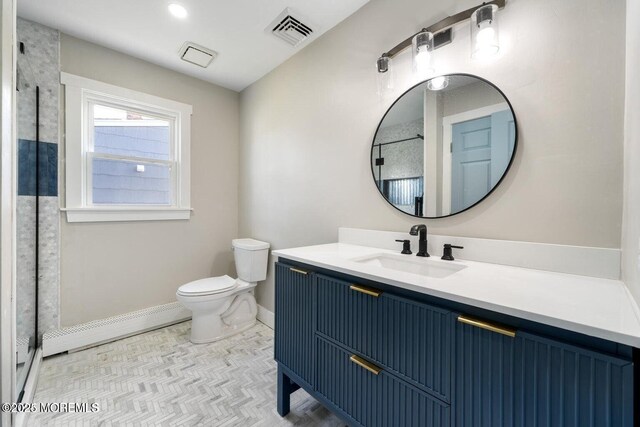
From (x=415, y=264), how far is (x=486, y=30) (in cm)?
111

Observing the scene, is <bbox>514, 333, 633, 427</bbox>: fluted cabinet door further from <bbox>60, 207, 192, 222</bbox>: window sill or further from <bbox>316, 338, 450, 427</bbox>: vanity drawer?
<bbox>60, 207, 192, 222</bbox>: window sill

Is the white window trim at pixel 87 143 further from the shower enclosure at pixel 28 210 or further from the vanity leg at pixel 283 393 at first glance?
the vanity leg at pixel 283 393

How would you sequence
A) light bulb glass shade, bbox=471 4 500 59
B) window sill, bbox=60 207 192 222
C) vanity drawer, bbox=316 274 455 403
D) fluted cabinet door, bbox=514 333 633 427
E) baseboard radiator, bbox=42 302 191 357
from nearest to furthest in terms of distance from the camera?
fluted cabinet door, bbox=514 333 633 427 < vanity drawer, bbox=316 274 455 403 < light bulb glass shade, bbox=471 4 500 59 < baseboard radiator, bbox=42 302 191 357 < window sill, bbox=60 207 192 222

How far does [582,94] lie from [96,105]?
3.15 metres

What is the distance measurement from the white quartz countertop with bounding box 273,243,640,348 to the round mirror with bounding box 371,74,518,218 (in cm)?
39

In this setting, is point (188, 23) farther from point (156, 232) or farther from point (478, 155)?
point (478, 155)

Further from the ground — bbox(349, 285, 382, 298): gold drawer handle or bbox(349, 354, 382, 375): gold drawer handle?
bbox(349, 285, 382, 298): gold drawer handle

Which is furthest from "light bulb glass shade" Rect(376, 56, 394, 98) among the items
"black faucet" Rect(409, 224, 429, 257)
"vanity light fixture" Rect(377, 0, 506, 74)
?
"black faucet" Rect(409, 224, 429, 257)

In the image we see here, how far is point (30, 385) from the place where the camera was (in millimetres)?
1570

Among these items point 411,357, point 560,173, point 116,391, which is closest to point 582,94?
point 560,173

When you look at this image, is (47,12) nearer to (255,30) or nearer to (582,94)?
(255,30)

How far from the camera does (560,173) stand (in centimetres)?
104

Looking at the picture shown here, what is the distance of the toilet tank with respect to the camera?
2.43m

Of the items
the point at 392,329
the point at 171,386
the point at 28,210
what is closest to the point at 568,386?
the point at 392,329
